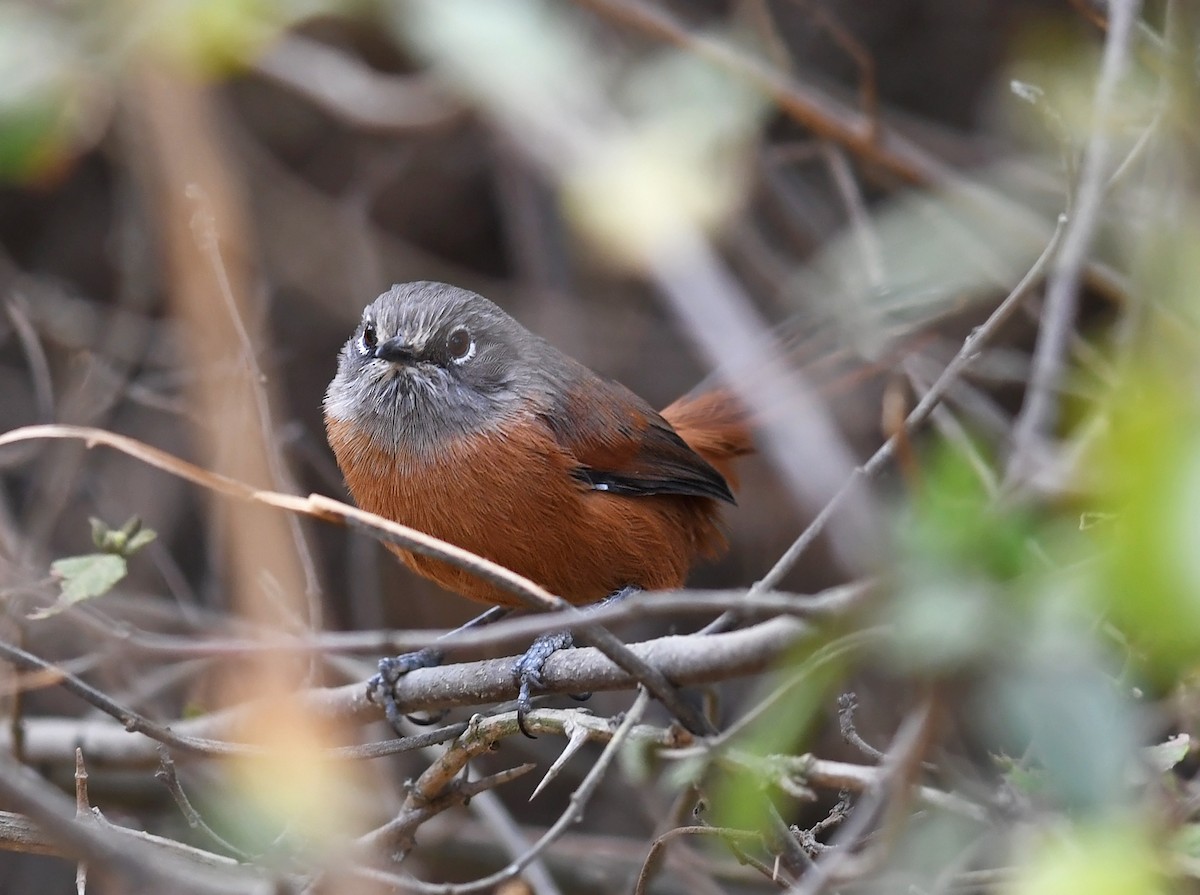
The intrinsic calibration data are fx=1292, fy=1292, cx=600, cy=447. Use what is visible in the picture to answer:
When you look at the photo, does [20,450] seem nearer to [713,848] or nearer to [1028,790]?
[713,848]

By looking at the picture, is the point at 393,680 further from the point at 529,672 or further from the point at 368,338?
the point at 368,338

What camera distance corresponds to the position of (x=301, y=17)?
3.97m

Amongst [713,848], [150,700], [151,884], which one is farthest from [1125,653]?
[150,700]

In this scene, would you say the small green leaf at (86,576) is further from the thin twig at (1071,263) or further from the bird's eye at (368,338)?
the thin twig at (1071,263)

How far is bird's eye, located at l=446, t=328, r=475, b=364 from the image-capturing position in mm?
4254

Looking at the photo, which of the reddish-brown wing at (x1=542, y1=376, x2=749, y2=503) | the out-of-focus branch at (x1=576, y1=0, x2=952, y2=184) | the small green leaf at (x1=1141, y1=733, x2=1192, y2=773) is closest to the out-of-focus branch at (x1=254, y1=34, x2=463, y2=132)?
the out-of-focus branch at (x1=576, y1=0, x2=952, y2=184)

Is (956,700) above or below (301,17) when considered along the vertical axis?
below

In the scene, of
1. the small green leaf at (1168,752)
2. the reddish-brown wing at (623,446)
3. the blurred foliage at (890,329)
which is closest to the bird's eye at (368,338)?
the reddish-brown wing at (623,446)

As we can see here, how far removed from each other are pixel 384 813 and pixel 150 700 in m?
1.05

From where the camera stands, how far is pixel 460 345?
4309 millimetres

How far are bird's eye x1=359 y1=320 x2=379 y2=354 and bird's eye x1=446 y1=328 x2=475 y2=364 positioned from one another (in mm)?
242

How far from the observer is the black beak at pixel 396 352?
4.09 meters

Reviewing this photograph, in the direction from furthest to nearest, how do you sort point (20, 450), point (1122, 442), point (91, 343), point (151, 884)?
point (91, 343), point (20, 450), point (151, 884), point (1122, 442)

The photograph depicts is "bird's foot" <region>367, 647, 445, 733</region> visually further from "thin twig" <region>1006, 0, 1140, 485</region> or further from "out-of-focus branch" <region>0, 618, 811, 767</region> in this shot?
"thin twig" <region>1006, 0, 1140, 485</region>
